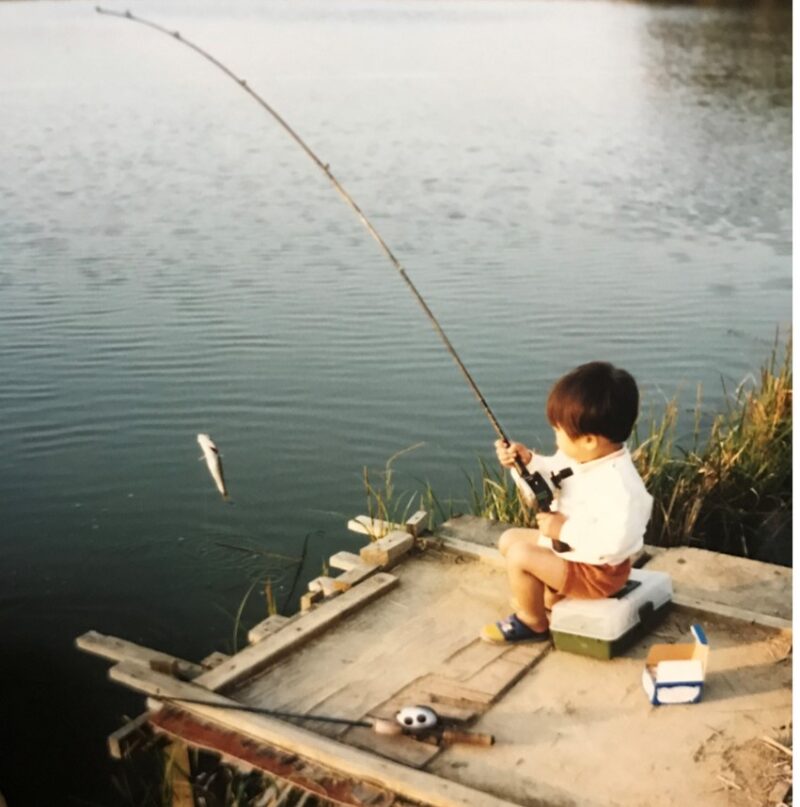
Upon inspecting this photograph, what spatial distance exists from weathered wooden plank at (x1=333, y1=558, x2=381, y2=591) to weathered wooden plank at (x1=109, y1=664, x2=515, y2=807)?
88 centimetres

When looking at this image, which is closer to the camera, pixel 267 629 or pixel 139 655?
pixel 139 655

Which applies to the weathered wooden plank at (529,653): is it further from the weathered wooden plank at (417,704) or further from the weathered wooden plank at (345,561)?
the weathered wooden plank at (345,561)

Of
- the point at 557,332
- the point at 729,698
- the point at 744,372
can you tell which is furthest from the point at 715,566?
the point at 557,332

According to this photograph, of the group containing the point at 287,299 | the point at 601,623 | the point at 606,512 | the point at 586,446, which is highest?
the point at 586,446

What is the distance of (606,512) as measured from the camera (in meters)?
3.60

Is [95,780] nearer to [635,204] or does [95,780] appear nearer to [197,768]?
[197,768]

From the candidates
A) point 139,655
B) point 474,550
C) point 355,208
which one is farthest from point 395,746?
point 355,208

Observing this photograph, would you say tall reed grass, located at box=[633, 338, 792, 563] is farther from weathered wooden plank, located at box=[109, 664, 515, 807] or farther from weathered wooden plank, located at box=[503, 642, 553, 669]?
weathered wooden plank, located at box=[109, 664, 515, 807]

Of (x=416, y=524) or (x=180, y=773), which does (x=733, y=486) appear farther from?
(x=180, y=773)

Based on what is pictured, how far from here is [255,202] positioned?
1277 cm

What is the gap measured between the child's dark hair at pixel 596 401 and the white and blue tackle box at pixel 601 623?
54cm

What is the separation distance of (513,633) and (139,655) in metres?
1.18

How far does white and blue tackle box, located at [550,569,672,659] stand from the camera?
12.1 feet

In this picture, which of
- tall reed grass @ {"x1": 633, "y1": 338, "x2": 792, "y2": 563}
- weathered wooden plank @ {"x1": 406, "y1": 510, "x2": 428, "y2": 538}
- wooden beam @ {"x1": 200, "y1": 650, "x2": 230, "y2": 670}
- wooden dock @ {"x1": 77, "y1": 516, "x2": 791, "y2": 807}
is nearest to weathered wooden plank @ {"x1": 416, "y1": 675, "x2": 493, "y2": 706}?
wooden dock @ {"x1": 77, "y1": 516, "x2": 791, "y2": 807}
